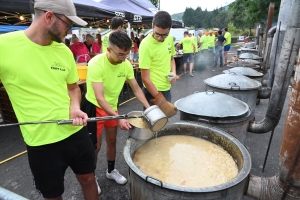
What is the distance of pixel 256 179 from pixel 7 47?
2530 mm

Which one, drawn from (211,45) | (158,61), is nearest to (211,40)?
(211,45)

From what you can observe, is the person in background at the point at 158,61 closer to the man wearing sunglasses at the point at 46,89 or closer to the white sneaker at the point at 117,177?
the man wearing sunglasses at the point at 46,89

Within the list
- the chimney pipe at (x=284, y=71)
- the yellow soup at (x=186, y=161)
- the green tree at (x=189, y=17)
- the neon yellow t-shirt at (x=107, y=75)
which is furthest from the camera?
the green tree at (x=189, y=17)

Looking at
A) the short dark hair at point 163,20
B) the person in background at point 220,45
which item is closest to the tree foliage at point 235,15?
the person in background at point 220,45

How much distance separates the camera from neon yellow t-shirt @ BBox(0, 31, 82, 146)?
1.43 metres

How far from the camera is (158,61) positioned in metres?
3.06

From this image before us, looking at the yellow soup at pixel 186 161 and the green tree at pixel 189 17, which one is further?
the green tree at pixel 189 17

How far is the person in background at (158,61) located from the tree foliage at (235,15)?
17.5 m

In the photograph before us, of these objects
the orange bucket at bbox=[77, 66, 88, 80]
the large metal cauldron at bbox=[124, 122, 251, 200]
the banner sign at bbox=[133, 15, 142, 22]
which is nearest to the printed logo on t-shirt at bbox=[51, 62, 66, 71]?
the large metal cauldron at bbox=[124, 122, 251, 200]

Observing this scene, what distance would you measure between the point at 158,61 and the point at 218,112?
1.14m

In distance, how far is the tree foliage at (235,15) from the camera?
18334 mm

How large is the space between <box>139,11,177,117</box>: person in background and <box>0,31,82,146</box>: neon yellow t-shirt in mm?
1243

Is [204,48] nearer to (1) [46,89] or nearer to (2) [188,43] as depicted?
(2) [188,43]

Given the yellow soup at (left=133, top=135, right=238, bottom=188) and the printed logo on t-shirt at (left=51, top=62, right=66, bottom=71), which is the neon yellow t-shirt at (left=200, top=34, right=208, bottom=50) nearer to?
the yellow soup at (left=133, top=135, right=238, bottom=188)
